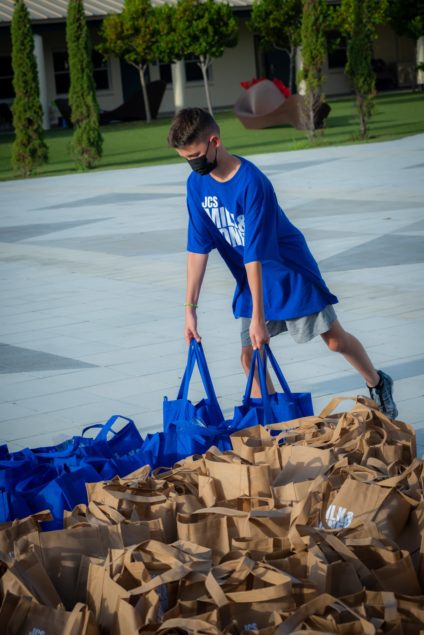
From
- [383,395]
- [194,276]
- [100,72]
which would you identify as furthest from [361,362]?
[100,72]

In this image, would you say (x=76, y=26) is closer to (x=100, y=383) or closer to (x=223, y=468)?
(x=100, y=383)

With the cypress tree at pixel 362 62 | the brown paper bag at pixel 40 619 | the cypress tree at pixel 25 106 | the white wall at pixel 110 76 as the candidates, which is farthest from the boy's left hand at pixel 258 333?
the white wall at pixel 110 76

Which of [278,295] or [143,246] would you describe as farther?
[143,246]

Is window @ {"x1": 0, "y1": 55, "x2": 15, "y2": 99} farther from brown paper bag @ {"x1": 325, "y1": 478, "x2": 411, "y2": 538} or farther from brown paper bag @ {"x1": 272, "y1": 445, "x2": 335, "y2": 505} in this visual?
brown paper bag @ {"x1": 325, "y1": 478, "x2": 411, "y2": 538}

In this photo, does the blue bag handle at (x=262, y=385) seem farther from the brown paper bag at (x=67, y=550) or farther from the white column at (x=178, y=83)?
the white column at (x=178, y=83)

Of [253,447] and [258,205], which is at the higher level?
[258,205]

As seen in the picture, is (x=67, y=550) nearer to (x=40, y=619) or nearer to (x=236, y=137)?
(x=40, y=619)

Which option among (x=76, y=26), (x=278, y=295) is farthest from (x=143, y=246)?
(x=76, y=26)

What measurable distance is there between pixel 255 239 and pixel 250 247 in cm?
4

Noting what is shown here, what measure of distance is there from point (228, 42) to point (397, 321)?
95.5ft

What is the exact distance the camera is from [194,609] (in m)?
2.32

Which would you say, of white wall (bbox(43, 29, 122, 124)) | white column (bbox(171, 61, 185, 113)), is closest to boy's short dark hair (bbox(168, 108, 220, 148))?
white column (bbox(171, 61, 185, 113))

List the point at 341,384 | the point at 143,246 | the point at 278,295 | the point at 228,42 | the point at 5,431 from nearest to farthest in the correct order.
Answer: the point at 278,295
the point at 5,431
the point at 341,384
the point at 143,246
the point at 228,42

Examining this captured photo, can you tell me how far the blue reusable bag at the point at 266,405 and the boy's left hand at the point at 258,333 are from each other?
0.05m
